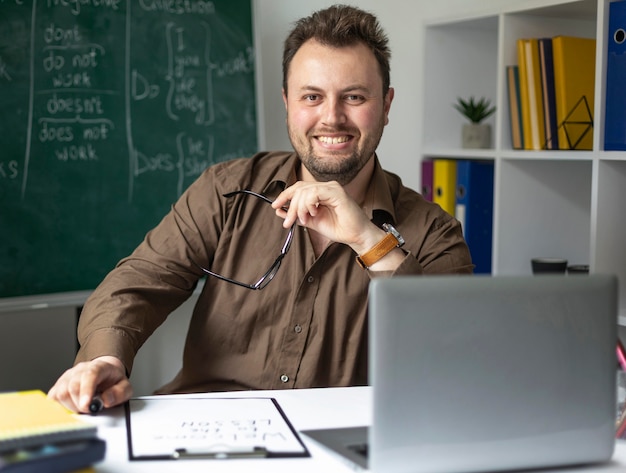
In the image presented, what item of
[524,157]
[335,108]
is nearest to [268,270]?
[335,108]

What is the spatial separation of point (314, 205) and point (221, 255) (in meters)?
0.39

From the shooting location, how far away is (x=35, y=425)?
39.5 inches

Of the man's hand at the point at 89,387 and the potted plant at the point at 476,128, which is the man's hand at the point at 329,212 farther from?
the potted plant at the point at 476,128

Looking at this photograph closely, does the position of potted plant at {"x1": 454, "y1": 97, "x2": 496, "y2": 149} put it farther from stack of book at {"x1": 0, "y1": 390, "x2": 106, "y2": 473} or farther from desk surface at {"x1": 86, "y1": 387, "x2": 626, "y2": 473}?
stack of book at {"x1": 0, "y1": 390, "x2": 106, "y2": 473}

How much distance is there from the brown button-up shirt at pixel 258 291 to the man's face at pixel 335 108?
11cm

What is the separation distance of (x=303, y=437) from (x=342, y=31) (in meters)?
1.09

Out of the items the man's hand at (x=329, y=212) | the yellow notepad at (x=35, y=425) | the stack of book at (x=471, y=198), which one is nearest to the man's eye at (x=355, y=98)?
the man's hand at (x=329, y=212)

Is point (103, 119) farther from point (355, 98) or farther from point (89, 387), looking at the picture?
point (89, 387)

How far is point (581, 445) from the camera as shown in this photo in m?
1.04

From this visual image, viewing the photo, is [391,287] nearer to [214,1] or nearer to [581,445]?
[581,445]

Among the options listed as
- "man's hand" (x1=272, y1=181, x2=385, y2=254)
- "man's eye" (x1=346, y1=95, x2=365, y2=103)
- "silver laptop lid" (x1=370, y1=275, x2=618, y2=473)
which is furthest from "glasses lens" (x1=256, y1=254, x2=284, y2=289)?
"silver laptop lid" (x1=370, y1=275, x2=618, y2=473)

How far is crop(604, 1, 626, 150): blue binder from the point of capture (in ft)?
7.20

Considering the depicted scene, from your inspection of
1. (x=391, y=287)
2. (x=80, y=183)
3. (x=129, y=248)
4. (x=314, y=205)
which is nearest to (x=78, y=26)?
(x=80, y=183)

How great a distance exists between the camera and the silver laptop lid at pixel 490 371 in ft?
3.11
